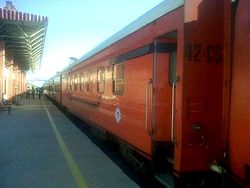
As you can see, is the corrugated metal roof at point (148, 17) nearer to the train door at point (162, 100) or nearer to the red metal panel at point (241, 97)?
the train door at point (162, 100)

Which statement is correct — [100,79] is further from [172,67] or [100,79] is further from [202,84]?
[202,84]

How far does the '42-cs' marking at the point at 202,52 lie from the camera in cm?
498

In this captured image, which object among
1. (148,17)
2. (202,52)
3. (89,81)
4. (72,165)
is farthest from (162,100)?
(89,81)

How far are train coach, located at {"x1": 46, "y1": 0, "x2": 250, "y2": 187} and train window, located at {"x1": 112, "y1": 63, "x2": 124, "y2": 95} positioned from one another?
1122 millimetres

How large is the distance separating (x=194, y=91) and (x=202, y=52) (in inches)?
20.5

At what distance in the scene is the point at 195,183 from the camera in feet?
16.9

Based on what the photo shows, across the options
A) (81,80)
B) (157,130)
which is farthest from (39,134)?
(157,130)

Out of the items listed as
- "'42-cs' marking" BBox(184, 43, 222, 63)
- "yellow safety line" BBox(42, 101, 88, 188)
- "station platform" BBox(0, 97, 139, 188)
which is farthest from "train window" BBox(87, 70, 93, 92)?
"'42-cs' marking" BBox(184, 43, 222, 63)

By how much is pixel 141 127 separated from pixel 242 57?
9.21ft

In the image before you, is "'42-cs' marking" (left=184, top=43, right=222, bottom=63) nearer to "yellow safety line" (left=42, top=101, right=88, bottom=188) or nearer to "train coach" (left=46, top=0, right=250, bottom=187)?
"train coach" (left=46, top=0, right=250, bottom=187)

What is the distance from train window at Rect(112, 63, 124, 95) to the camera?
824 cm

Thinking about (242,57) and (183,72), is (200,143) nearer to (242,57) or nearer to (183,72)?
(183,72)

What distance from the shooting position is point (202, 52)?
5066 mm

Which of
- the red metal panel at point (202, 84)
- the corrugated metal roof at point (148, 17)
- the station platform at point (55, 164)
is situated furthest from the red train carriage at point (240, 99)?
the station platform at point (55, 164)
